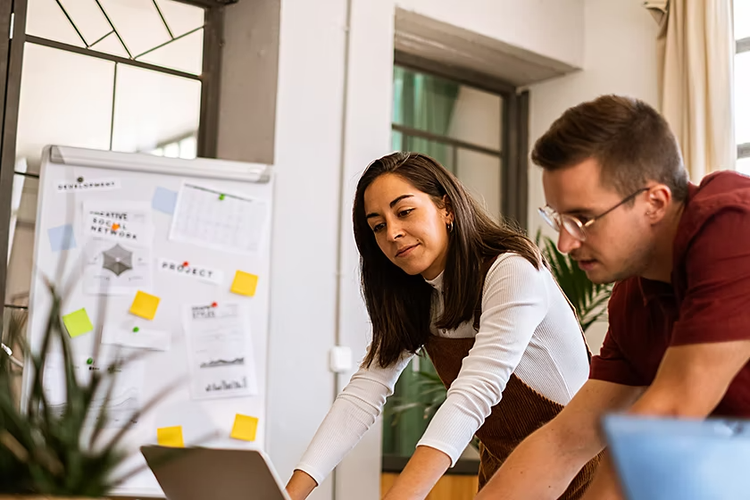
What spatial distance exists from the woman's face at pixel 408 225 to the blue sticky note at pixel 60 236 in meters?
1.11

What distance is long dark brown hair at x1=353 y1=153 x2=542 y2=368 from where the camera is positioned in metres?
1.89

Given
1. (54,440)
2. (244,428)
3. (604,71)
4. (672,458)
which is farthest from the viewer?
(604,71)

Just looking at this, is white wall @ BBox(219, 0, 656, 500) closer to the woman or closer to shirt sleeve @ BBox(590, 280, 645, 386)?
the woman

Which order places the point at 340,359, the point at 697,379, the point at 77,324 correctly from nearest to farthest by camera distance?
1. the point at 697,379
2. the point at 77,324
3. the point at 340,359

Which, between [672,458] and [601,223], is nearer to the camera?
[672,458]

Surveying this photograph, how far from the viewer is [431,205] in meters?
1.96

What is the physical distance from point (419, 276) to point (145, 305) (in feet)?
3.53

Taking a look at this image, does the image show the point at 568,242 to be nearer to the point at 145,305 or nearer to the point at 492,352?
the point at 492,352

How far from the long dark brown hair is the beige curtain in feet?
6.06

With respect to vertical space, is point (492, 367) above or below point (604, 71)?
below

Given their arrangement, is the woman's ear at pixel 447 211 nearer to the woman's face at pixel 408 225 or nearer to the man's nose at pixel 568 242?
the woman's face at pixel 408 225

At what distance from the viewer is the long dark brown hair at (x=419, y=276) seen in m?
1.89

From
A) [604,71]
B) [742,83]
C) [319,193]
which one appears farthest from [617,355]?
[604,71]

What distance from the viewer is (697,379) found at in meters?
1.07
